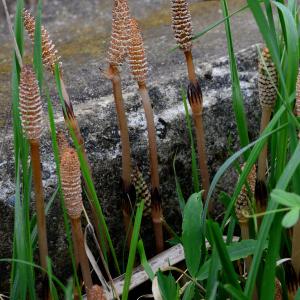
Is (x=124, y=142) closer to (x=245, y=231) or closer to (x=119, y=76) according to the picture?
(x=119, y=76)

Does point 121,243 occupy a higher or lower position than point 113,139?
lower

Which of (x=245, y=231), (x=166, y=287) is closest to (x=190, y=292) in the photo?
(x=166, y=287)

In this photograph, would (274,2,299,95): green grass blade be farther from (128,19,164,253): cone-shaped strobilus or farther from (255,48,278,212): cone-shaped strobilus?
(128,19,164,253): cone-shaped strobilus

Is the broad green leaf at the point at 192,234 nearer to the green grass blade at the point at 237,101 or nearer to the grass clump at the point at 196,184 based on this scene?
the grass clump at the point at 196,184

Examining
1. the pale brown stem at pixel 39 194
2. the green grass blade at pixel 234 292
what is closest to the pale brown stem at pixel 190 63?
the pale brown stem at pixel 39 194

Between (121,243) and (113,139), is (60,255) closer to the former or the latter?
(121,243)

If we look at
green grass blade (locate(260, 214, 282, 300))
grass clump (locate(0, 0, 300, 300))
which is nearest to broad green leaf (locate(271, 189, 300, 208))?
grass clump (locate(0, 0, 300, 300))

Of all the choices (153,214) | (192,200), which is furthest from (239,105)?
(153,214)
